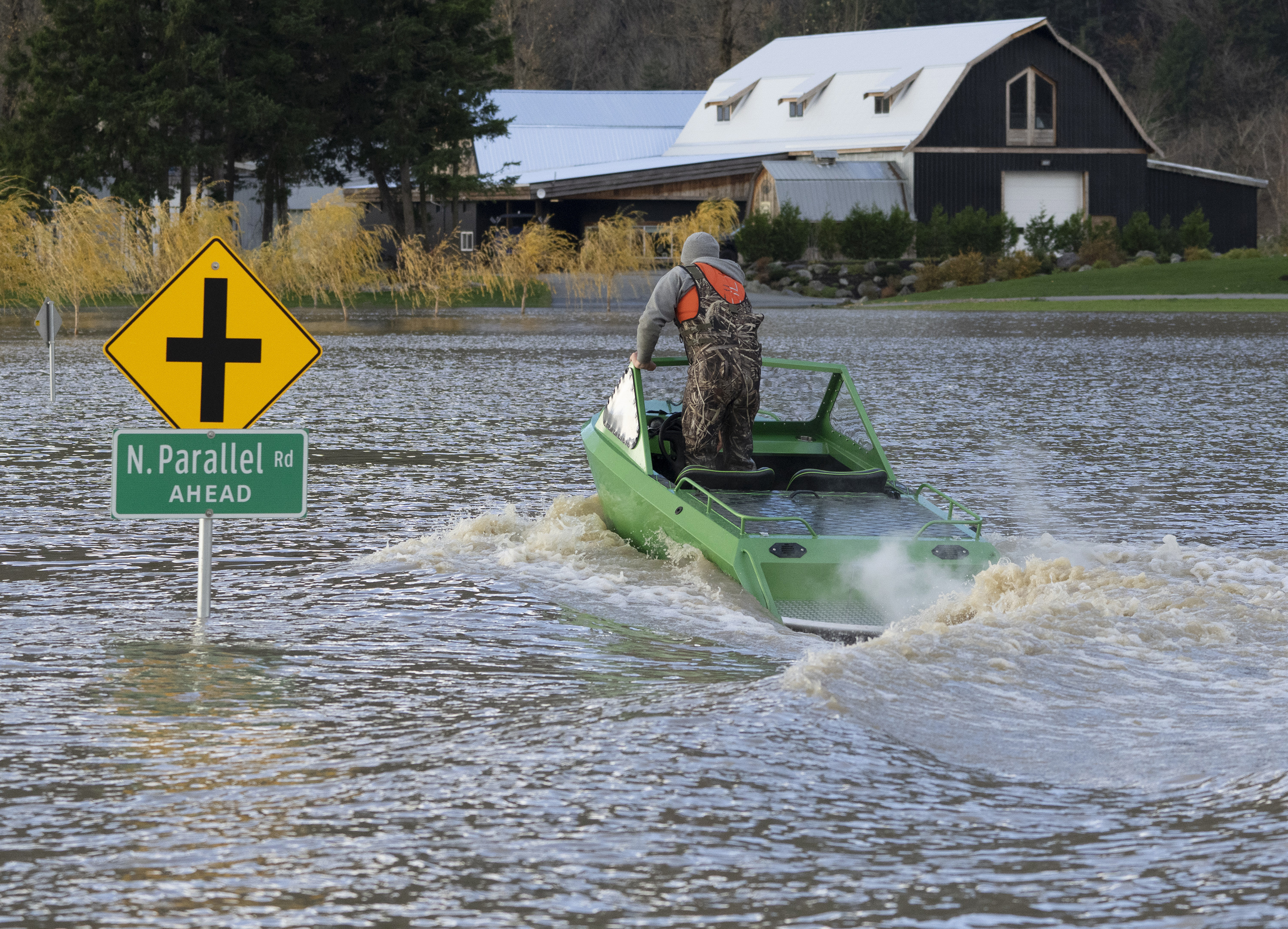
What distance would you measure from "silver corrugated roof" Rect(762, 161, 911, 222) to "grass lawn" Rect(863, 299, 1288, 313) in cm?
1267

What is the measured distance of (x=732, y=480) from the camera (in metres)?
9.62

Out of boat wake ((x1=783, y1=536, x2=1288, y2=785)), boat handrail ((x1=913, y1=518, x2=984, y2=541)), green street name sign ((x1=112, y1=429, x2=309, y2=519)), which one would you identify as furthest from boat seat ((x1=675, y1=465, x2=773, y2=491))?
green street name sign ((x1=112, y1=429, x2=309, y2=519))

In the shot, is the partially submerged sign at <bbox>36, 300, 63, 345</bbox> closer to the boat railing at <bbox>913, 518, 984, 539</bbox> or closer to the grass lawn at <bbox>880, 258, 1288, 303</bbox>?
the boat railing at <bbox>913, 518, 984, 539</bbox>

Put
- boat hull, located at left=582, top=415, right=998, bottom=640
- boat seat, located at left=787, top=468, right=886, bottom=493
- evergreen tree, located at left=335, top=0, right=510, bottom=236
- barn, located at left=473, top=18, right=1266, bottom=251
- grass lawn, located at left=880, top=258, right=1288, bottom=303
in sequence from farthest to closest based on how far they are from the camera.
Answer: barn, located at left=473, top=18, right=1266, bottom=251 → evergreen tree, located at left=335, top=0, right=510, bottom=236 → grass lawn, located at left=880, top=258, right=1288, bottom=303 → boat seat, located at left=787, top=468, right=886, bottom=493 → boat hull, located at left=582, top=415, right=998, bottom=640

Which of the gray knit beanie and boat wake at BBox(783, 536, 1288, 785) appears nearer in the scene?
boat wake at BBox(783, 536, 1288, 785)

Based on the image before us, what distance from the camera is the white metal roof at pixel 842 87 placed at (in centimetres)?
6450

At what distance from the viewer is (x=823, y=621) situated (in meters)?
7.91

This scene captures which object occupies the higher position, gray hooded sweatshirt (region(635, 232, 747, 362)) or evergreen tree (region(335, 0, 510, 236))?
evergreen tree (region(335, 0, 510, 236))

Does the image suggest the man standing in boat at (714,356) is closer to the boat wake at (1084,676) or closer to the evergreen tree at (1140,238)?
the boat wake at (1084,676)

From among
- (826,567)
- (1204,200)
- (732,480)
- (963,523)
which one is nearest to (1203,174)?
(1204,200)

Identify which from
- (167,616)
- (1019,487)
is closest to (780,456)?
(1019,487)

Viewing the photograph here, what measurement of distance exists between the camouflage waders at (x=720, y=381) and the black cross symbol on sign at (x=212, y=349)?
2.89 m

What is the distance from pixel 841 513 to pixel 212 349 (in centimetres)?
336

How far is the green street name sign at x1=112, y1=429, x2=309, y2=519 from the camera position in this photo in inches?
301
